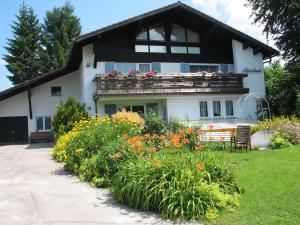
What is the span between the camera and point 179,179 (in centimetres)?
748

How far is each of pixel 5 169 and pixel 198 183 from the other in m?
9.32

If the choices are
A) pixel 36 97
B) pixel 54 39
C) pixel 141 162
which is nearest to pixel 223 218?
pixel 141 162

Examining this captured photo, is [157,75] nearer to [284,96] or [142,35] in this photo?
[142,35]

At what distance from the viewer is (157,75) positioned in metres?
23.5

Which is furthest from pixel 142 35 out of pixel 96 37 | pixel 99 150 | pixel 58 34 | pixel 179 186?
pixel 58 34

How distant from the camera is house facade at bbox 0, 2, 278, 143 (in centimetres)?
2356

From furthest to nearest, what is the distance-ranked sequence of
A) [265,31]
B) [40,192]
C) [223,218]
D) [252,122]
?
1. [265,31]
2. [252,122]
3. [40,192]
4. [223,218]

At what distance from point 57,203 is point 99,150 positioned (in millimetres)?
3320

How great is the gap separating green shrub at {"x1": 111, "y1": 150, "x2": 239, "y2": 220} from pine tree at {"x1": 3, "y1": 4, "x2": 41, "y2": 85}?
37042 millimetres

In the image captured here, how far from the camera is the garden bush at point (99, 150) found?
9.77m

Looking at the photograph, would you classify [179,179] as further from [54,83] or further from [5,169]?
[54,83]

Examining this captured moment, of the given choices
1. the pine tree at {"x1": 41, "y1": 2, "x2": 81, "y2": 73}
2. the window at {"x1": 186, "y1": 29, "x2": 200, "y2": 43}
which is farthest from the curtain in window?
the pine tree at {"x1": 41, "y1": 2, "x2": 81, "y2": 73}

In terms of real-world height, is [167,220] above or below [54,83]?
below

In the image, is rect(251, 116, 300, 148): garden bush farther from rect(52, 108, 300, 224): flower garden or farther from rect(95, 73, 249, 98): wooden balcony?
rect(95, 73, 249, 98): wooden balcony
